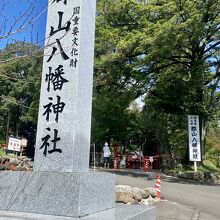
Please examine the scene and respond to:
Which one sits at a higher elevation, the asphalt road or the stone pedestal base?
the stone pedestal base

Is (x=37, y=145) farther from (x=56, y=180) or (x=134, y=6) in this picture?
(x=134, y=6)

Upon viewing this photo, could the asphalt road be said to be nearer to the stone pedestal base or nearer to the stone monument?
the stone monument

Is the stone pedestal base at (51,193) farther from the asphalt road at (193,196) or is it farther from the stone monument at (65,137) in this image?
the asphalt road at (193,196)

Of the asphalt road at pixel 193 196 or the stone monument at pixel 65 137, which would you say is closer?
the stone monument at pixel 65 137

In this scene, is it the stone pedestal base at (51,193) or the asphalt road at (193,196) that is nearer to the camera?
the stone pedestal base at (51,193)

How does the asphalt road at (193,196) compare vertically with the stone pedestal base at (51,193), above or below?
below

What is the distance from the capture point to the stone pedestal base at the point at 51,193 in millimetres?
3838

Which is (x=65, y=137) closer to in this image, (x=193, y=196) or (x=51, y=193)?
(x=51, y=193)

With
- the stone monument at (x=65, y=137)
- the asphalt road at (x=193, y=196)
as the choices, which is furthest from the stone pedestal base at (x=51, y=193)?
the asphalt road at (x=193, y=196)

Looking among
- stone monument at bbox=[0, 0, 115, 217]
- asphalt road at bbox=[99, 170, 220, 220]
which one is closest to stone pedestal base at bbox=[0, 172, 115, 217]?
stone monument at bbox=[0, 0, 115, 217]

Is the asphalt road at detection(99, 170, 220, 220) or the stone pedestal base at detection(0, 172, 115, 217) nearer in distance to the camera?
the stone pedestal base at detection(0, 172, 115, 217)

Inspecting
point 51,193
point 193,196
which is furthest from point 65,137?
point 193,196

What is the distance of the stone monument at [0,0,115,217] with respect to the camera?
3.92 meters

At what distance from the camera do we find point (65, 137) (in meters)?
4.54
